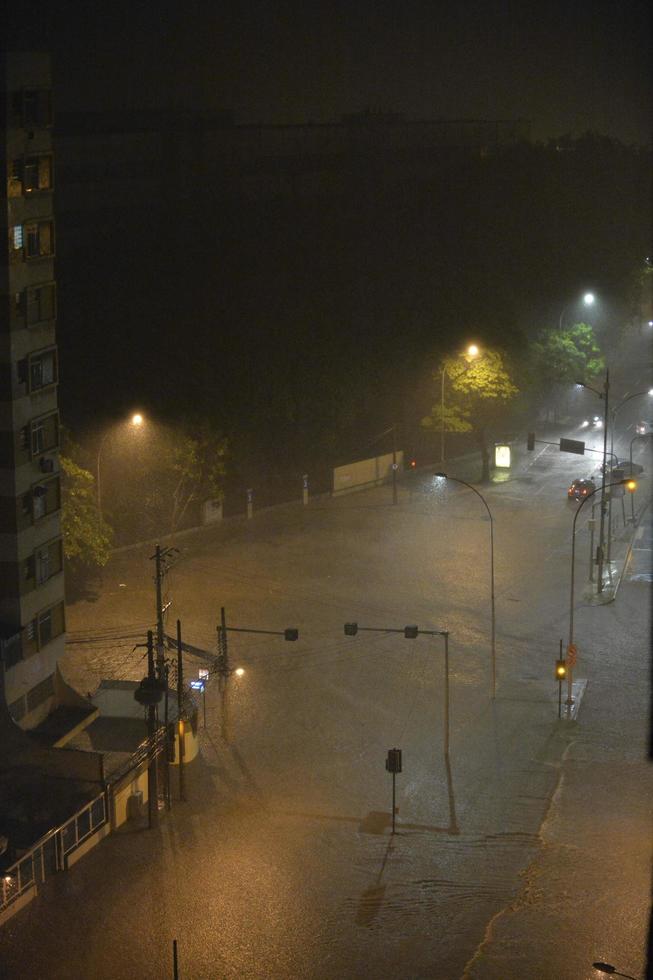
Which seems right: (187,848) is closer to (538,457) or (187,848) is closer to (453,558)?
(453,558)

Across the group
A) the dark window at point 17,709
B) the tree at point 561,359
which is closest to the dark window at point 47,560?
the dark window at point 17,709

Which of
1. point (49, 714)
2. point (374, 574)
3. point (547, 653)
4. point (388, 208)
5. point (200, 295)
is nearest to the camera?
point (49, 714)

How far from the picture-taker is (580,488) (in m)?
46.6

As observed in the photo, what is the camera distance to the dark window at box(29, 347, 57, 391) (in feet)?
83.4

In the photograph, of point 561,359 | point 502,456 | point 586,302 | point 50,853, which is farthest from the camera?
point 586,302

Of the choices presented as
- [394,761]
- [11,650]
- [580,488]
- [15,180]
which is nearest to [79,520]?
[11,650]

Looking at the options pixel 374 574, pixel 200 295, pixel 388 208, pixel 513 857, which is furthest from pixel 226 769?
pixel 388 208

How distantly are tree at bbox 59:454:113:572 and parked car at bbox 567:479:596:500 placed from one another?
1814 centimetres

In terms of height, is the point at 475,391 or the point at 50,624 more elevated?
the point at 475,391

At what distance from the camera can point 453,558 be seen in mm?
Result: 40156

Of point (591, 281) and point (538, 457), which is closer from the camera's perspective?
point (538, 457)

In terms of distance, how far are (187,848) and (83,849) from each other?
1.81m

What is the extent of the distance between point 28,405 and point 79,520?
9.76 metres

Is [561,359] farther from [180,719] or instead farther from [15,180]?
[15,180]
